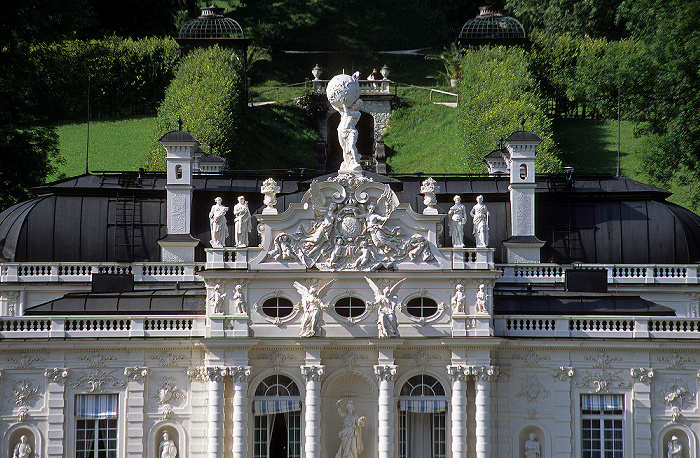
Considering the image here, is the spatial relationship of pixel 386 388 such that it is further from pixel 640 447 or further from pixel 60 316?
pixel 60 316

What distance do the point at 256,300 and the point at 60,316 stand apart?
27.6ft

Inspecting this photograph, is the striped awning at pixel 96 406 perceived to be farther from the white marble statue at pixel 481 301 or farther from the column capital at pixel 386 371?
the white marble statue at pixel 481 301

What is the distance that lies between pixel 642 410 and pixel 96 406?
2345 centimetres

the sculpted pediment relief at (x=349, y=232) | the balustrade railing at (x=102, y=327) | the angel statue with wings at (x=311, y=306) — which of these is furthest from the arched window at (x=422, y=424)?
the balustrade railing at (x=102, y=327)

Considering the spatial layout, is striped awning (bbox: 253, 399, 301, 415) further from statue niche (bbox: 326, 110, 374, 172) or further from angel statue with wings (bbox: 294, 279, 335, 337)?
statue niche (bbox: 326, 110, 374, 172)

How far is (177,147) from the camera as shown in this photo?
196 feet

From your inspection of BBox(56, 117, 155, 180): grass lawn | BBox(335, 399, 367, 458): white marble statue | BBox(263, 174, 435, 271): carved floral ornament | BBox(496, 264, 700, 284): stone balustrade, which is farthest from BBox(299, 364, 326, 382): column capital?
BBox(56, 117, 155, 180): grass lawn

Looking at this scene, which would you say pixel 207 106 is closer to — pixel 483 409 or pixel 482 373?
pixel 482 373

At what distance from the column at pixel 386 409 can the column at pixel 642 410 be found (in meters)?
10.4

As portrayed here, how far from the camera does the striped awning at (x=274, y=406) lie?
52375 mm

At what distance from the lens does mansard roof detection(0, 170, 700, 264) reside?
59.3 metres

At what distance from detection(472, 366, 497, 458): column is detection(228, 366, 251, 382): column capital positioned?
31.9 feet

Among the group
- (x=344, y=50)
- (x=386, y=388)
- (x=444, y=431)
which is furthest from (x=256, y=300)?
(x=344, y=50)

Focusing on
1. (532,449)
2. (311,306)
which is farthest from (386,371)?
(532,449)
